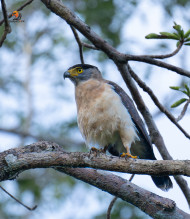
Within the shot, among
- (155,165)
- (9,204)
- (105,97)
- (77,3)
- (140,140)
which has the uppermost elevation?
(77,3)

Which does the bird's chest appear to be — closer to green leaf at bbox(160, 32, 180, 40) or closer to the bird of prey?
the bird of prey

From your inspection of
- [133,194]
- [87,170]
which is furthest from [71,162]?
[133,194]

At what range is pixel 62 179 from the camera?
10.2m

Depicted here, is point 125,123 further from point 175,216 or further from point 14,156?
point 14,156

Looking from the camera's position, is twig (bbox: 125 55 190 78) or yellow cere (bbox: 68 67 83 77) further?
yellow cere (bbox: 68 67 83 77)

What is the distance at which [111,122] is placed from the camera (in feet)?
16.1

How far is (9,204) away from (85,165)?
650 centimetres

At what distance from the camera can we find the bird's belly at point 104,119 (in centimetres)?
491

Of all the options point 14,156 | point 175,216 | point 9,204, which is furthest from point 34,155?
point 9,204

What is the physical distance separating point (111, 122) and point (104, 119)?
93 mm

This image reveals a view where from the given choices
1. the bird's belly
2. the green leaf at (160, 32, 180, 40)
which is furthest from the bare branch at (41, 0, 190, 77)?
the bird's belly

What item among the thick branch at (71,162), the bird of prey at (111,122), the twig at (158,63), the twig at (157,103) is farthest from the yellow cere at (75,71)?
the thick branch at (71,162)

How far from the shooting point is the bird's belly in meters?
4.91

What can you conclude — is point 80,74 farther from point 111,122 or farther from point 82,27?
point 82,27
